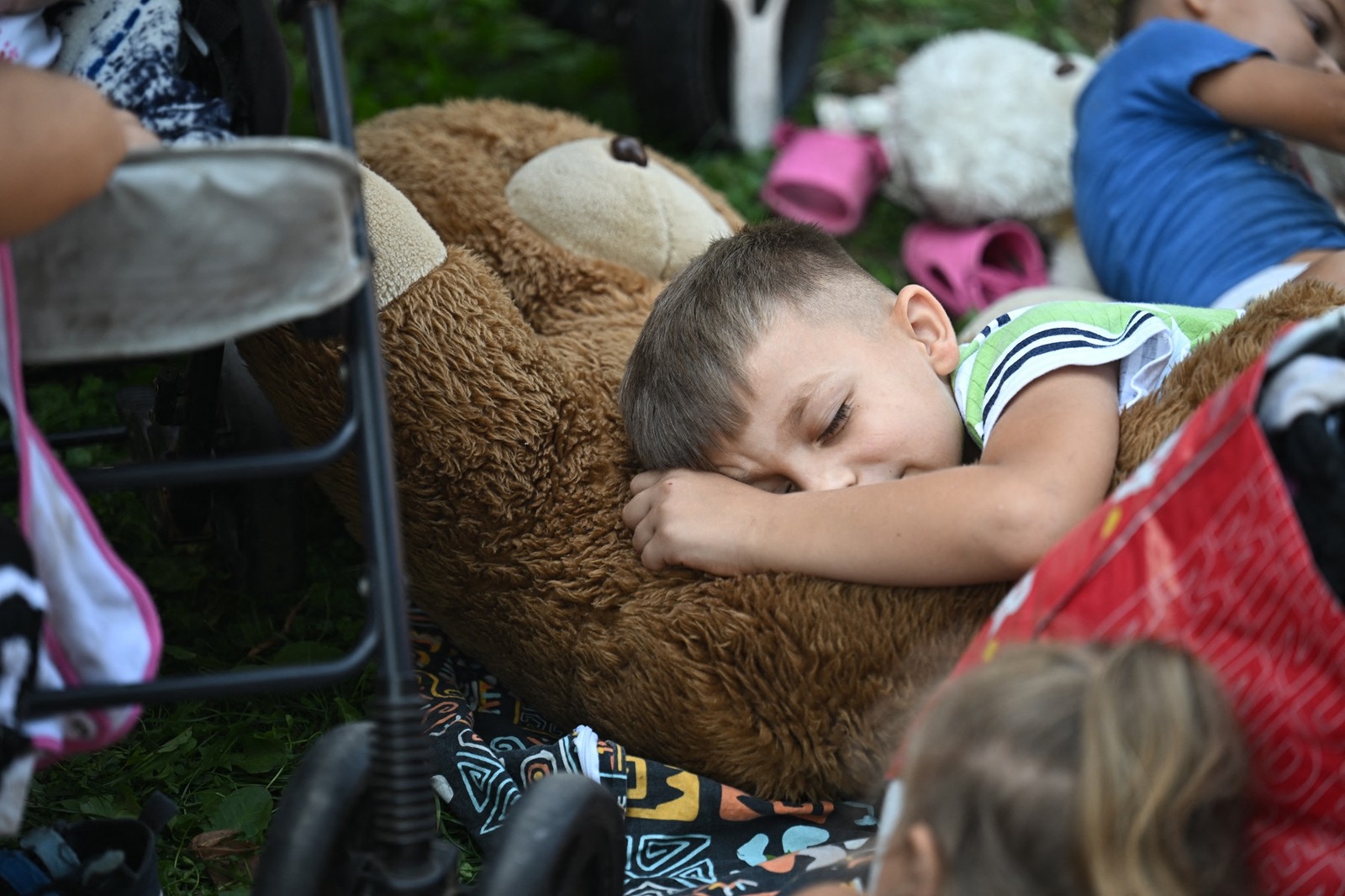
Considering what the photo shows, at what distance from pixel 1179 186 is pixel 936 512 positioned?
1405mm

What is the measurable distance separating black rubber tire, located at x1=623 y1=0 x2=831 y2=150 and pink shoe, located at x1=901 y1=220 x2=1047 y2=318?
1.93 feet

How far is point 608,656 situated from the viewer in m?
1.65

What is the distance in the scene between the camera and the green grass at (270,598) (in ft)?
5.82

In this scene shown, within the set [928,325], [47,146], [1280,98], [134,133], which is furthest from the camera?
[1280,98]

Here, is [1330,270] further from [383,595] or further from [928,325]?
[383,595]

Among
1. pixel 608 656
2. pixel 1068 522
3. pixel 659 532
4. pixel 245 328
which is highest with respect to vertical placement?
pixel 245 328

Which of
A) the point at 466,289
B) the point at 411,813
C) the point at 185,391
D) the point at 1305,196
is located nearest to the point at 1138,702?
the point at 411,813

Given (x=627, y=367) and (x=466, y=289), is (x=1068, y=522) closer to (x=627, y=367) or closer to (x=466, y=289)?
(x=627, y=367)

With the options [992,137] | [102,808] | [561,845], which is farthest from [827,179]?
[561,845]

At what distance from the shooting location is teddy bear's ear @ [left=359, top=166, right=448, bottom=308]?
176 cm

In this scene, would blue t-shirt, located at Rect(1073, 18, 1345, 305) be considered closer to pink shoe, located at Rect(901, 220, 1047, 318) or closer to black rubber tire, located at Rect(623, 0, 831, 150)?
pink shoe, located at Rect(901, 220, 1047, 318)

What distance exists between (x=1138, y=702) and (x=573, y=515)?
2.82 feet

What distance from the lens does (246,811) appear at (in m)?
1.77

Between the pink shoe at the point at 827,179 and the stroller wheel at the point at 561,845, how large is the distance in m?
2.04
